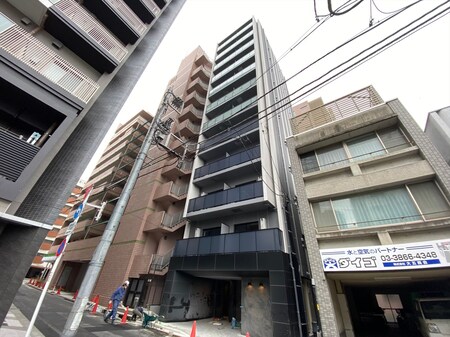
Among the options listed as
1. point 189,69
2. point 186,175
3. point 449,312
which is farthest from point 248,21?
point 449,312

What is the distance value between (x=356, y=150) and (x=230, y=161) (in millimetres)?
8098

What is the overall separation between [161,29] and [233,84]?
31.5 ft

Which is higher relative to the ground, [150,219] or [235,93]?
[235,93]

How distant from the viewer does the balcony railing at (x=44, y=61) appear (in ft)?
18.5

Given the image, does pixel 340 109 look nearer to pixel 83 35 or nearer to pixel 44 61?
pixel 83 35

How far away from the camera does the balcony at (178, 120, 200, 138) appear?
2135 centimetres

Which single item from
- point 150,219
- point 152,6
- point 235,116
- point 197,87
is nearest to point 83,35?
point 152,6

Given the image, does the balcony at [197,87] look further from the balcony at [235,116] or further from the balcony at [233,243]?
the balcony at [233,243]

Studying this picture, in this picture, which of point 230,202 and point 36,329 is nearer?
point 36,329

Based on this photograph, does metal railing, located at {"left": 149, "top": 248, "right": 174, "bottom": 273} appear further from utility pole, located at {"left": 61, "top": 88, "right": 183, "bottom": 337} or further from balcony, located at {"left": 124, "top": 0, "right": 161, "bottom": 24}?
balcony, located at {"left": 124, "top": 0, "right": 161, "bottom": 24}

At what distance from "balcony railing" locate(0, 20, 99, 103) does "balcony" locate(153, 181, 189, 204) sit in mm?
11740

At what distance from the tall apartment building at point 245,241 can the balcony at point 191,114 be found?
15.7 feet

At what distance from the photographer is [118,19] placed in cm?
895

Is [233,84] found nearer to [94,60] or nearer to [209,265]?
[94,60]
